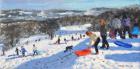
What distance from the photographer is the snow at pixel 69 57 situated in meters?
13.9

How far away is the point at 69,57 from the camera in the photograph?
1455 centimetres

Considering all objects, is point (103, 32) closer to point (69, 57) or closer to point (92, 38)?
point (92, 38)

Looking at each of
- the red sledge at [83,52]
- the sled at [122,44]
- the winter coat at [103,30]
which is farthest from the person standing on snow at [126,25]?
the red sledge at [83,52]

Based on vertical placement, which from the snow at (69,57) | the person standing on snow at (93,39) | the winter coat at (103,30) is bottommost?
the snow at (69,57)

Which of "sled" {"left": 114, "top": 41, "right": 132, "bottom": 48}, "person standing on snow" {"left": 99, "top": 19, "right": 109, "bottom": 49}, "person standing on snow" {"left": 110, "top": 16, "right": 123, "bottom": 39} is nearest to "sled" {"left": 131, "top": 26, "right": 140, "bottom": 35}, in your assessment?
"person standing on snow" {"left": 110, "top": 16, "right": 123, "bottom": 39}

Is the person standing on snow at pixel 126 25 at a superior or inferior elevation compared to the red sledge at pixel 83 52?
superior

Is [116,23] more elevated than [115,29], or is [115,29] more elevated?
[116,23]

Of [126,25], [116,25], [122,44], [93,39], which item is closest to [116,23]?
[116,25]

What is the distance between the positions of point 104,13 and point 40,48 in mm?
2200

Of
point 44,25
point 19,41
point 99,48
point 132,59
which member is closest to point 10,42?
point 19,41

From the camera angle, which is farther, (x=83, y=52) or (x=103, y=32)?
(x=103, y=32)

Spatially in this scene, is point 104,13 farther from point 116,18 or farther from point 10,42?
point 10,42

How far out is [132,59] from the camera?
14.1 metres

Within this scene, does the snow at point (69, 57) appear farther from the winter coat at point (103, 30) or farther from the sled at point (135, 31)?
the winter coat at point (103, 30)
